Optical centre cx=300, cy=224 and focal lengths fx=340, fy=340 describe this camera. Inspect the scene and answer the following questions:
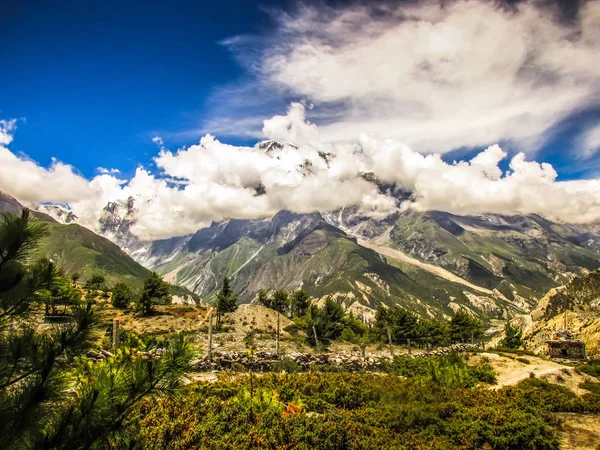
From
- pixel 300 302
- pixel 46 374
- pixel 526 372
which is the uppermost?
pixel 46 374

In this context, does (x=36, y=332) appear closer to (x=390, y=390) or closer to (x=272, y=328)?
(x=390, y=390)

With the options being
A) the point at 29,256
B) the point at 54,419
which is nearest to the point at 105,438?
the point at 54,419

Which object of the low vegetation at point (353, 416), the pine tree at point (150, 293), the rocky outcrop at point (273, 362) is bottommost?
the rocky outcrop at point (273, 362)

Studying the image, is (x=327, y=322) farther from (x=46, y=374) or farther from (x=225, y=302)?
(x=46, y=374)

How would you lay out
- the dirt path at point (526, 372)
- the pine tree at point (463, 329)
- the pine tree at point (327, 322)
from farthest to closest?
the pine tree at point (463, 329) → the pine tree at point (327, 322) → the dirt path at point (526, 372)

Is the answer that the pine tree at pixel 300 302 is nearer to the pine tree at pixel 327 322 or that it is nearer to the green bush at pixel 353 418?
the pine tree at pixel 327 322

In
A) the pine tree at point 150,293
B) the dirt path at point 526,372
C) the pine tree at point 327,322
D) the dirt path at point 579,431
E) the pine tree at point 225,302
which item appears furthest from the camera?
the pine tree at point 225,302

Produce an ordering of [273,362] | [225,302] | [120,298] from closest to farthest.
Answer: [273,362], [120,298], [225,302]

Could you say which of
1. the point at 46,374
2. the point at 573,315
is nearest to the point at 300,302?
the point at 573,315

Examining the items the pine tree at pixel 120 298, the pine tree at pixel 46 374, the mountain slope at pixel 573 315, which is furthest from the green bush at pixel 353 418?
the pine tree at pixel 120 298

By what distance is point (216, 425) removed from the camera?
9938 mm

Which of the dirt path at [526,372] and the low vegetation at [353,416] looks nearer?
the low vegetation at [353,416]

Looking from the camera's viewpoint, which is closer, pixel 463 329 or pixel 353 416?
pixel 353 416

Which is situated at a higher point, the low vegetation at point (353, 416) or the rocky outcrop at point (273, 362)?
the low vegetation at point (353, 416)
